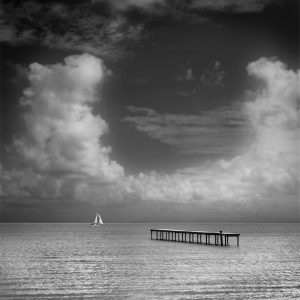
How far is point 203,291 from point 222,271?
1161 cm

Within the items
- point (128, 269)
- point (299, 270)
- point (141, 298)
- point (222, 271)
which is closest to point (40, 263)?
point (128, 269)

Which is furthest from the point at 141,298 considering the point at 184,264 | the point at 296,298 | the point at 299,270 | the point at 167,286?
the point at 299,270

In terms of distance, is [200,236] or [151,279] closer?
[151,279]

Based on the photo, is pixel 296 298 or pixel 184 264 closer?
pixel 296 298

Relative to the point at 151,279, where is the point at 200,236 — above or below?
below

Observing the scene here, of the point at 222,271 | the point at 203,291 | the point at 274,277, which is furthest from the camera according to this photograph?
the point at 222,271

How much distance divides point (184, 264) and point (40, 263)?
658 inches

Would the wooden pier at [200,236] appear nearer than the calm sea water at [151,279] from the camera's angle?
No

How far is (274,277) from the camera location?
131 ft

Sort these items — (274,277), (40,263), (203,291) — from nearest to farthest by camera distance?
(203,291) → (274,277) → (40,263)

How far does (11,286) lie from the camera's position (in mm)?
34594

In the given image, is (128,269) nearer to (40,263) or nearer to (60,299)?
(40,263)

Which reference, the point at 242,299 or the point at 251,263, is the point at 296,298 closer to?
the point at 242,299

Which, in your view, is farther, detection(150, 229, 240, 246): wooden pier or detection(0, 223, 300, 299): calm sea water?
detection(150, 229, 240, 246): wooden pier
